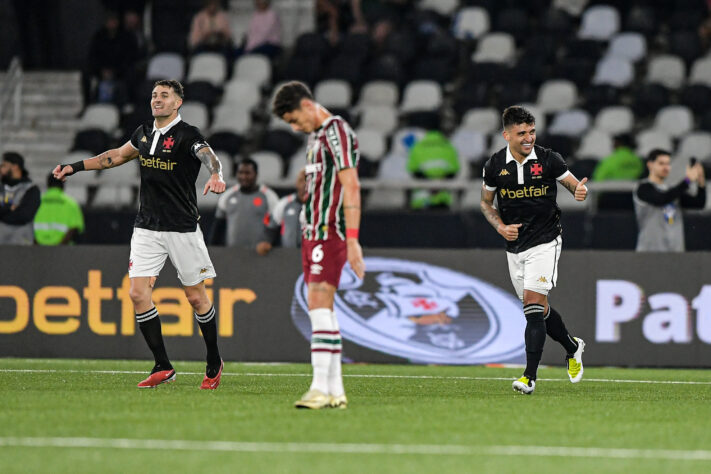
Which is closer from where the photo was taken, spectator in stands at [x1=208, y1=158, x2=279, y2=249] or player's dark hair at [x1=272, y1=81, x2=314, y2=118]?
player's dark hair at [x1=272, y1=81, x2=314, y2=118]

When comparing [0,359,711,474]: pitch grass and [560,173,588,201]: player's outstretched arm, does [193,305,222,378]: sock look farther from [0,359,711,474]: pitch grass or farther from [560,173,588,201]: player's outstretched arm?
[560,173,588,201]: player's outstretched arm

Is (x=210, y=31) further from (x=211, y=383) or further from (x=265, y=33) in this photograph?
(x=211, y=383)

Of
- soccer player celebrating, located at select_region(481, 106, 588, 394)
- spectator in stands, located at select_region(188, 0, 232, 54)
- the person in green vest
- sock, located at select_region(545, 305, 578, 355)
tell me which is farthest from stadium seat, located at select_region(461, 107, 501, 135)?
soccer player celebrating, located at select_region(481, 106, 588, 394)

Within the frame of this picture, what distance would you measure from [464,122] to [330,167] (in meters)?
12.0

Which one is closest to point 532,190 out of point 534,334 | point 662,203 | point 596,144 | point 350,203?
point 534,334

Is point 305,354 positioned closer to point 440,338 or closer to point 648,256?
point 440,338

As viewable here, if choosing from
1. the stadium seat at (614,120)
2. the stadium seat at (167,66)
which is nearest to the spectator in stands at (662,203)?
the stadium seat at (614,120)

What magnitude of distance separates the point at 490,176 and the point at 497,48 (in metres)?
11.2

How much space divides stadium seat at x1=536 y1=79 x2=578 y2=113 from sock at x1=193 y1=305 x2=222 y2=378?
11.0 metres

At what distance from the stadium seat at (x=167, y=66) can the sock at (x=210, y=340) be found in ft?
39.8

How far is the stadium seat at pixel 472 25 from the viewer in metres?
21.8

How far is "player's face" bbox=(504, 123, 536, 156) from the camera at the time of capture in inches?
402

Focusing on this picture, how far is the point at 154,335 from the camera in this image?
10188 millimetres

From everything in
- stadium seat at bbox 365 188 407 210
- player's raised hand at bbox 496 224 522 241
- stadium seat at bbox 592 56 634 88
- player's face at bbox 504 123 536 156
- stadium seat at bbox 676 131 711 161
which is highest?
stadium seat at bbox 592 56 634 88
